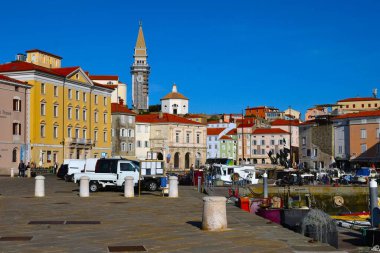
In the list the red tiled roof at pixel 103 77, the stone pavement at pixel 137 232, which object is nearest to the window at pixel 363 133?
the red tiled roof at pixel 103 77

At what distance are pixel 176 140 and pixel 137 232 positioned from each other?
10370 cm

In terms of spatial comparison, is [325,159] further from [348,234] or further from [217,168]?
[348,234]

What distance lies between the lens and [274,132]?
146 metres

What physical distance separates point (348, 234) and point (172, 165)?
96308 mm

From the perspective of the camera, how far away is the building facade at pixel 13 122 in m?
67.4

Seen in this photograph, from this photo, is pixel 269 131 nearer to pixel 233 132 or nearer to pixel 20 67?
pixel 233 132

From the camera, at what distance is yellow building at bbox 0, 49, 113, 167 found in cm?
7369

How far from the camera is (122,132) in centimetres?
10525

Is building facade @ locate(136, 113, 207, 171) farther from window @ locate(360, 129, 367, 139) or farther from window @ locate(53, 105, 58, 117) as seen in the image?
window @ locate(53, 105, 58, 117)

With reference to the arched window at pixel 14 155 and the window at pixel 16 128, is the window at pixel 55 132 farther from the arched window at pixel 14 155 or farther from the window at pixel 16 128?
the arched window at pixel 14 155

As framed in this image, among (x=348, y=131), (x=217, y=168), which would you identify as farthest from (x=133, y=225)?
(x=348, y=131)

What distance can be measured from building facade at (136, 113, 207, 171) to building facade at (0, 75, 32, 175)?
4511cm

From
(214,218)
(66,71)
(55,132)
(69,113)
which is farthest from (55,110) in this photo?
(214,218)

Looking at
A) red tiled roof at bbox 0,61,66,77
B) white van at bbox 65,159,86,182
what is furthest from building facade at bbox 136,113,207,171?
white van at bbox 65,159,86,182
